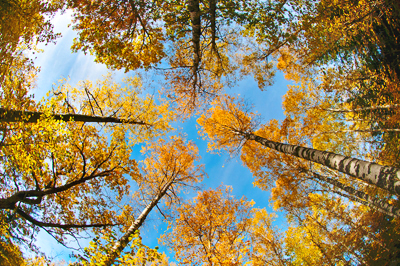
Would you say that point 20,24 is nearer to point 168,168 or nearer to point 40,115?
point 40,115

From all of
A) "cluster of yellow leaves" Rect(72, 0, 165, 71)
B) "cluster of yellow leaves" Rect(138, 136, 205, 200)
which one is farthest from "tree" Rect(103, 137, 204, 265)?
"cluster of yellow leaves" Rect(72, 0, 165, 71)

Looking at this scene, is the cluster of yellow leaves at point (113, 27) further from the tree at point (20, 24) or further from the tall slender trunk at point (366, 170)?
the tall slender trunk at point (366, 170)

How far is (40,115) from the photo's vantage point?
13.5ft

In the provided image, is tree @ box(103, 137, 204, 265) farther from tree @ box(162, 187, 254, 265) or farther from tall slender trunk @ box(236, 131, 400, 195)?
tall slender trunk @ box(236, 131, 400, 195)

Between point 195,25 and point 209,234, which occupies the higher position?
point 195,25

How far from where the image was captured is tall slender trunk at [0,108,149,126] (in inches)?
132

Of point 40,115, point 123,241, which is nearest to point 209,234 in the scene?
point 123,241

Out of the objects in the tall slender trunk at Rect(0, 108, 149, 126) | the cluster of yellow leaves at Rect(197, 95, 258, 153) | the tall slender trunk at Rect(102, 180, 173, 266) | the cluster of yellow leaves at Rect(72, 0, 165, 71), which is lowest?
the tall slender trunk at Rect(102, 180, 173, 266)

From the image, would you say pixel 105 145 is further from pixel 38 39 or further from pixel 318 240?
pixel 318 240

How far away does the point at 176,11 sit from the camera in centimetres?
471

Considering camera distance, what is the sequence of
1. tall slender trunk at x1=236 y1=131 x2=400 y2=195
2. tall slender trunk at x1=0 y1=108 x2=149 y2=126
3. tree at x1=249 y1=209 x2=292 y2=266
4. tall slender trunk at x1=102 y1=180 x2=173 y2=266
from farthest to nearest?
tree at x1=249 y1=209 x2=292 y2=266
tall slender trunk at x1=102 y1=180 x2=173 y2=266
tall slender trunk at x1=0 y1=108 x2=149 y2=126
tall slender trunk at x1=236 y1=131 x2=400 y2=195

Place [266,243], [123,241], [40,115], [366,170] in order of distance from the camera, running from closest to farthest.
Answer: [366,170], [40,115], [123,241], [266,243]

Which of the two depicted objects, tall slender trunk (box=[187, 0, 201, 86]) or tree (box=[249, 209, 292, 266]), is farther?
tree (box=[249, 209, 292, 266])

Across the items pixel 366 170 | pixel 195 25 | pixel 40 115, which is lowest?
pixel 40 115
